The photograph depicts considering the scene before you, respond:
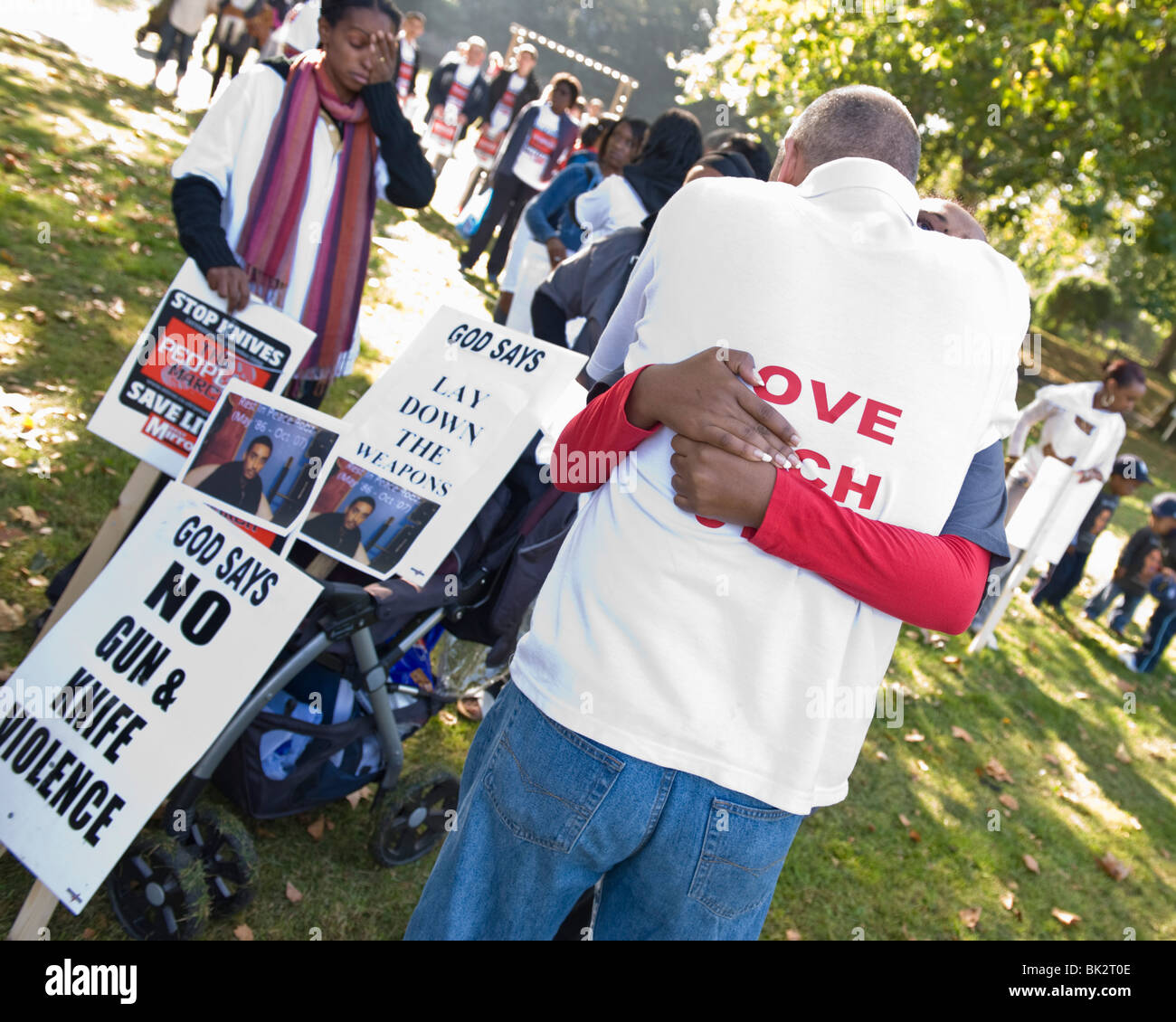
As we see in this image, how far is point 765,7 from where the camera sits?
44.3 feet

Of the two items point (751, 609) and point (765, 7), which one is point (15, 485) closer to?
point (751, 609)

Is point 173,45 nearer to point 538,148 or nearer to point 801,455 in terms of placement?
point 538,148

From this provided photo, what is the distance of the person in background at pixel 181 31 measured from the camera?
11680 mm

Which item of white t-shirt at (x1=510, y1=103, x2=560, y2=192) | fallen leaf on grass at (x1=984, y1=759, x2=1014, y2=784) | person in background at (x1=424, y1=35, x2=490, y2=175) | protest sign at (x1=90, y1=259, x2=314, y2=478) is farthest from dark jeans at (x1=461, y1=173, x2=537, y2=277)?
protest sign at (x1=90, y1=259, x2=314, y2=478)

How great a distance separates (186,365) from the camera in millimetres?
2848

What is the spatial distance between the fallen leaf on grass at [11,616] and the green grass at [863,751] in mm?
39

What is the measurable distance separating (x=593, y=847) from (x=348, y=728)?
1.69 m

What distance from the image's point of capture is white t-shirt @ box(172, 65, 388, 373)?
3.01 m

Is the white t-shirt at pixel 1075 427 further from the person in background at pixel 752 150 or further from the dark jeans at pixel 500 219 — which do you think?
the dark jeans at pixel 500 219

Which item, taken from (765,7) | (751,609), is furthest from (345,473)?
(765,7)

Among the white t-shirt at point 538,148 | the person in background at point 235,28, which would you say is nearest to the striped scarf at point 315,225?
the white t-shirt at point 538,148

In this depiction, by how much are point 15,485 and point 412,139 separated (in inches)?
94.5

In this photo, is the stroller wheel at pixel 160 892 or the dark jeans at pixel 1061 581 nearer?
the stroller wheel at pixel 160 892

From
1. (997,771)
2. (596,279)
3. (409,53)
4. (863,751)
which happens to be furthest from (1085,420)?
(409,53)
